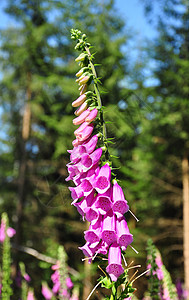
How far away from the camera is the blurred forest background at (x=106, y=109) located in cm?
976

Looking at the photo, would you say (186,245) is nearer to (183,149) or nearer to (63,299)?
(183,149)

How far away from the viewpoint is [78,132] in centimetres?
134

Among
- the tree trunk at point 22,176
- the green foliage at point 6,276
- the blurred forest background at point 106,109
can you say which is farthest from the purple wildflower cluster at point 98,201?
the tree trunk at point 22,176

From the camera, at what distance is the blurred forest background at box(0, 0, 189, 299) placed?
976 centimetres

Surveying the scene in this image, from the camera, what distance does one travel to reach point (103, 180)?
1.24 metres

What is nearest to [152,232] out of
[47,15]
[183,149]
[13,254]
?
[183,149]

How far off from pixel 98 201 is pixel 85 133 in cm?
31

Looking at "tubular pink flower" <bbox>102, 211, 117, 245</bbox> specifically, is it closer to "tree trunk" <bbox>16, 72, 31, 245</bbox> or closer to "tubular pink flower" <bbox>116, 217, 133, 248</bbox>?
"tubular pink flower" <bbox>116, 217, 133, 248</bbox>

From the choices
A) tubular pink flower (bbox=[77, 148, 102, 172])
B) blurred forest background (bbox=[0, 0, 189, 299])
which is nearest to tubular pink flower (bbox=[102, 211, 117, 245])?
tubular pink flower (bbox=[77, 148, 102, 172])

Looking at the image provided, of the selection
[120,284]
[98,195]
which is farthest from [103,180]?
[120,284]

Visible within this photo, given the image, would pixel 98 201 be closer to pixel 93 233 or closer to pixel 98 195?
pixel 98 195

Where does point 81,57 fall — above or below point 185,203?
below

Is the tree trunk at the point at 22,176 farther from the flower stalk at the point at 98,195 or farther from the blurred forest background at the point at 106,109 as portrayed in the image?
the flower stalk at the point at 98,195

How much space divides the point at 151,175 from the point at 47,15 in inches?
338
